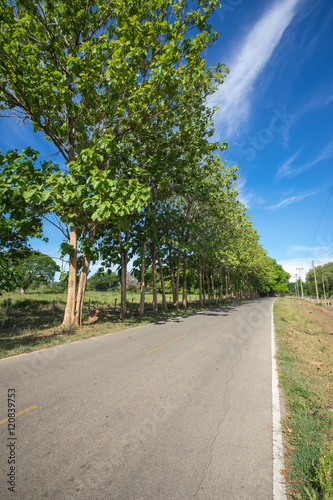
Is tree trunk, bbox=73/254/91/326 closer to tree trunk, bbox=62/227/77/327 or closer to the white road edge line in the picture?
tree trunk, bbox=62/227/77/327

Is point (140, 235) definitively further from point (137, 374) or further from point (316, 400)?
point (316, 400)

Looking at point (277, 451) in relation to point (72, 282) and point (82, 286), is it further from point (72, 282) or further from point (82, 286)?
point (82, 286)

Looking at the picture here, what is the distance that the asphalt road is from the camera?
254 centimetres

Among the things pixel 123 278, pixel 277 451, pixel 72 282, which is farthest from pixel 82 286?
pixel 277 451

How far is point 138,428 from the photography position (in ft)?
11.5

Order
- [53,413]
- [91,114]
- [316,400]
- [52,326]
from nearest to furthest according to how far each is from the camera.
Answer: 1. [53,413]
2. [316,400]
3. [91,114]
4. [52,326]

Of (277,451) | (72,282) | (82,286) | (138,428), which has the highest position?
(72,282)

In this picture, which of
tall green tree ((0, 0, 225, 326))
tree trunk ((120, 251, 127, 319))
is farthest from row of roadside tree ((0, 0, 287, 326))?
tree trunk ((120, 251, 127, 319))

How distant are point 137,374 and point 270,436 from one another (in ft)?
10.1

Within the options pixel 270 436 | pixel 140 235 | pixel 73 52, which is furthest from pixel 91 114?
pixel 270 436

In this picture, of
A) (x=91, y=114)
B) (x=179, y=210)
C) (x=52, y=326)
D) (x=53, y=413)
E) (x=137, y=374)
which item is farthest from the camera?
(x=179, y=210)

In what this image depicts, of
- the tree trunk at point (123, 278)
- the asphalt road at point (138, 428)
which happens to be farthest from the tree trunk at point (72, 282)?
the asphalt road at point (138, 428)

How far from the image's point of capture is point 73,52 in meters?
8.31

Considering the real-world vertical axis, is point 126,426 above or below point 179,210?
below
